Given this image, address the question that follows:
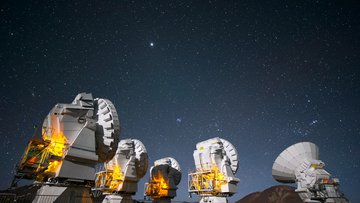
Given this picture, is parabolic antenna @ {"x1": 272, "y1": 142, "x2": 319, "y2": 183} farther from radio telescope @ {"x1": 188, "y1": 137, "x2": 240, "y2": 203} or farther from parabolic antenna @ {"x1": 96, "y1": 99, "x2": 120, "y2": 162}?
parabolic antenna @ {"x1": 96, "y1": 99, "x2": 120, "y2": 162}

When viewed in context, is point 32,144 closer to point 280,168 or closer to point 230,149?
point 230,149

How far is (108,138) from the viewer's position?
1438 cm

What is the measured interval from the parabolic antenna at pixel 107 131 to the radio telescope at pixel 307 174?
62.0 ft

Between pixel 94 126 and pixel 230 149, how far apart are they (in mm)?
→ 16944

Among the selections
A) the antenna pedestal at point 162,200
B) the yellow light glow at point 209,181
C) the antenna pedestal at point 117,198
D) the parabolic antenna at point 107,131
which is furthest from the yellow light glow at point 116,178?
the parabolic antenna at point 107,131

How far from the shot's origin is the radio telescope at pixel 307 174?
2104 cm

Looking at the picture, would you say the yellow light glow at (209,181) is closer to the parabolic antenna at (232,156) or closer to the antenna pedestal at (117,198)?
the parabolic antenna at (232,156)

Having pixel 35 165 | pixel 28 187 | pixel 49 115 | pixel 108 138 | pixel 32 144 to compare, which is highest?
pixel 49 115

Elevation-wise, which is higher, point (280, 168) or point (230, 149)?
point (230, 149)

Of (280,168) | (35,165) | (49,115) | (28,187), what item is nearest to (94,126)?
(49,115)

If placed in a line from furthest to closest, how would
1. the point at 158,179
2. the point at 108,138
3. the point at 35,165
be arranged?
the point at 158,179 → the point at 108,138 → the point at 35,165

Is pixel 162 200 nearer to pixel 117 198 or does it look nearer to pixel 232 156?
pixel 117 198

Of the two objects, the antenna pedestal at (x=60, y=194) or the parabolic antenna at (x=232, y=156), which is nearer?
the antenna pedestal at (x=60, y=194)

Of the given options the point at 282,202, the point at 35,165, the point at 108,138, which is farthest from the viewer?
the point at 282,202
